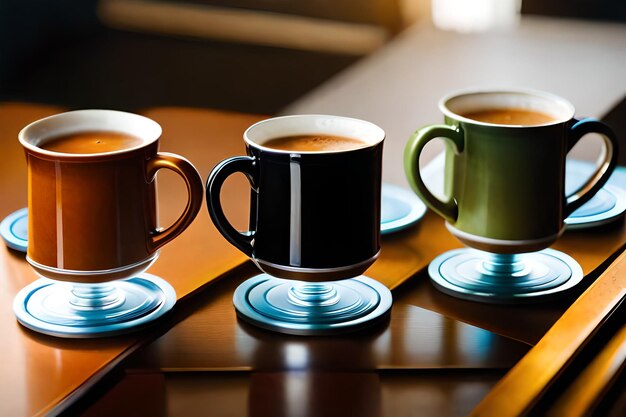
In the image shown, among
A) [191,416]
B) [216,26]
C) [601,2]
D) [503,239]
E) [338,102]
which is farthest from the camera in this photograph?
[601,2]

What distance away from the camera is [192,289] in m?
0.62

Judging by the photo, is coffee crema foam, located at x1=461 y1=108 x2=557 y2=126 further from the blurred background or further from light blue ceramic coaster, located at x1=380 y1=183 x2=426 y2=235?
the blurred background

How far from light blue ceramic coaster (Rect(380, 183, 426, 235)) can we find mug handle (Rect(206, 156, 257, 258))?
179mm

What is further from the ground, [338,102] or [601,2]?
[601,2]

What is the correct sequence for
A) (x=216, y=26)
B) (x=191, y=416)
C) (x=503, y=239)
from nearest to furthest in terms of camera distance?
(x=191, y=416)
(x=503, y=239)
(x=216, y=26)

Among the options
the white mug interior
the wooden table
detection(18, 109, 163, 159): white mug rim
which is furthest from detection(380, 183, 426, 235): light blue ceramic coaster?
detection(18, 109, 163, 159): white mug rim

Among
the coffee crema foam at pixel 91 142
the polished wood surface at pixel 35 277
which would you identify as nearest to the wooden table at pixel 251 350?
the polished wood surface at pixel 35 277

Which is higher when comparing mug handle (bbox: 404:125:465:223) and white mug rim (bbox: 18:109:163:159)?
white mug rim (bbox: 18:109:163:159)

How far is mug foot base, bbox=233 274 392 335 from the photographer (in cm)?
57

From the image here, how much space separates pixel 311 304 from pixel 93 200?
0.52 ft

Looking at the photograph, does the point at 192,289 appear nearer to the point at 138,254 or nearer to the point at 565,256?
the point at 138,254

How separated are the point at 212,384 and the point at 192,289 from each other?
0.36ft

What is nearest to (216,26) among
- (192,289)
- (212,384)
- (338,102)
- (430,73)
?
(338,102)

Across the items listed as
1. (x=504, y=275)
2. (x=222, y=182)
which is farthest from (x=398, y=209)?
(x=222, y=182)
